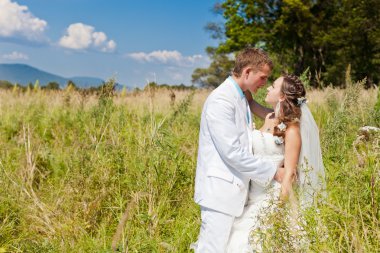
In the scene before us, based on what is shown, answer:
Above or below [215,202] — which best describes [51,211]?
below

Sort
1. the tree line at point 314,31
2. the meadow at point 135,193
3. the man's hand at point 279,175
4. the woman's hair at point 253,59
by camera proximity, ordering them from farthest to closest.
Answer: the tree line at point 314,31 → the man's hand at point 279,175 → the woman's hair at point 253,59 → the meadow at point 135,193

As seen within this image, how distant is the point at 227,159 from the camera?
341 cm

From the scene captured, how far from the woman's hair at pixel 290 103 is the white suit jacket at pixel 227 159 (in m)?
0.37

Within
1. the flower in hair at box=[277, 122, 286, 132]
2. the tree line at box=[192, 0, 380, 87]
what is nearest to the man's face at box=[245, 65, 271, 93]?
the flower in hair at box=[277, 122, 286, 132]

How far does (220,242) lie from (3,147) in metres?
4.45

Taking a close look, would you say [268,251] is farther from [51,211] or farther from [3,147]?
[3,147]

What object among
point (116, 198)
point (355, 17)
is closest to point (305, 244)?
point (116, 198)

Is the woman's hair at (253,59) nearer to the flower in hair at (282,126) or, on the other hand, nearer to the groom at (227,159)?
the groom at (227,159)

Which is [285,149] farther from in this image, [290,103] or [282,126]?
[290,103]

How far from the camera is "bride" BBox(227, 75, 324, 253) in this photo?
3.62 meters

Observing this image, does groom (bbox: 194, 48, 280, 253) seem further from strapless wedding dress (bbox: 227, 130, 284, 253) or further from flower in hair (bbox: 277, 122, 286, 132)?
flower in hair (bbox: 277, 122, 286, 132)

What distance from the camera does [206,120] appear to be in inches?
140

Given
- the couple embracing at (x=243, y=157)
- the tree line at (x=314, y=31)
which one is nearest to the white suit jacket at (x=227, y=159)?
the couple embracing at (x=243, y=157)

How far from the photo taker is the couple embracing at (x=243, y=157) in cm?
346
